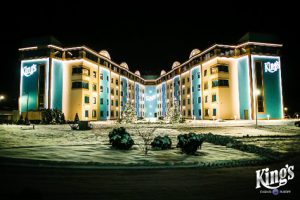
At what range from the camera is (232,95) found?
48.7 metres

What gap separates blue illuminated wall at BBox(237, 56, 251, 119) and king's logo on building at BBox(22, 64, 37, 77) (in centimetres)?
4343

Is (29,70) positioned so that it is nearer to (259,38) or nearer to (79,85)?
(79,85)

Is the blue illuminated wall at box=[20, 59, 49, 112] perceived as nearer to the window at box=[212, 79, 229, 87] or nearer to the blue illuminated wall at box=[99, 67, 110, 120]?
the blue illuminated wall at box=[99, 67, 110, 120]

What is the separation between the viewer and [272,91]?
47.1 metres

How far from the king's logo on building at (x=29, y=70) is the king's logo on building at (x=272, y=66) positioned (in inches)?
1904

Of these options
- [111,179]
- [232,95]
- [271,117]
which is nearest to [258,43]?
[232,95]

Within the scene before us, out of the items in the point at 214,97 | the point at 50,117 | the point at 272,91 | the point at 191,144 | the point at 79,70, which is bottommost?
the point at 191,144

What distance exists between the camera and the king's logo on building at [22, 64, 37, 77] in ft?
154

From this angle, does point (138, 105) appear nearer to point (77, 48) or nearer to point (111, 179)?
point (77, 48)

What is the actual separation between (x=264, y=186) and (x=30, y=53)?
52.2 m

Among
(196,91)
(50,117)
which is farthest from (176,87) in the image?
(50,117)

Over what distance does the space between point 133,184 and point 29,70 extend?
48813mm

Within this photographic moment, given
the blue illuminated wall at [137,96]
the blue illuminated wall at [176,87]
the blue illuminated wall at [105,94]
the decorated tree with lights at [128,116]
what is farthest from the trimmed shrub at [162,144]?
the blue illuminated wall at [137,96]

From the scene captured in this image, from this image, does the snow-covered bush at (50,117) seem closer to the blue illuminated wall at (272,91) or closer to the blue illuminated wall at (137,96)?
the blue illuminated wall at (272,91)
